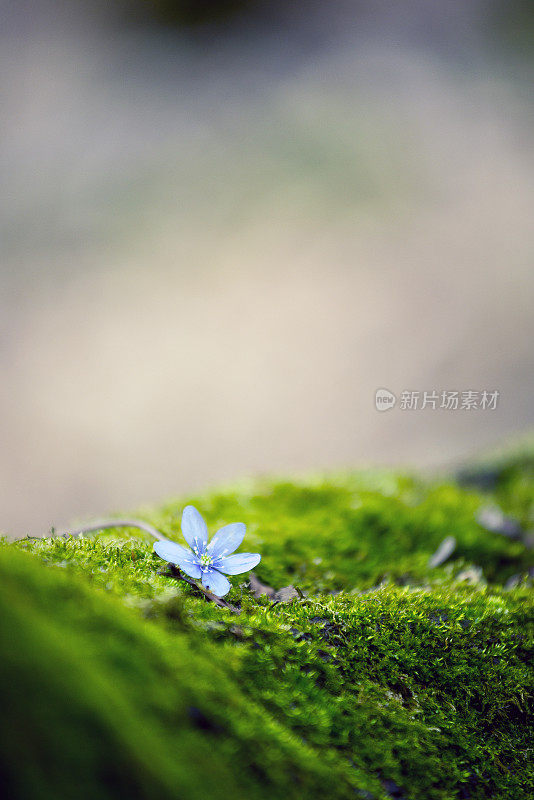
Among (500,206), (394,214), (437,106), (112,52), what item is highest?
(112,52)

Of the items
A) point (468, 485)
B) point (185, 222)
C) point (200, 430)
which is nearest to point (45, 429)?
point (200, 430)

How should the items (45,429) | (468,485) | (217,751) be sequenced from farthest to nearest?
(45,429)
(468,485)
(217,751)

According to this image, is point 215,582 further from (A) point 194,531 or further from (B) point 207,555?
(A) point 194,531

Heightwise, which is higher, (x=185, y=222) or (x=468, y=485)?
(x=185, y=222)

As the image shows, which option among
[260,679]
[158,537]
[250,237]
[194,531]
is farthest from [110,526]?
[250,237]

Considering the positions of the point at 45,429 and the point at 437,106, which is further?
the point at 437,106

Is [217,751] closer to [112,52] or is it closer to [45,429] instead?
[45,429]

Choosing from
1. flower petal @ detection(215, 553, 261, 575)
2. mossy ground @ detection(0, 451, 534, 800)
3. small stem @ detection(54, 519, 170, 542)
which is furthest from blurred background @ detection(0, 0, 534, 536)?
flower petal @ detection(215, 553, 261, 575)
